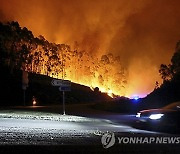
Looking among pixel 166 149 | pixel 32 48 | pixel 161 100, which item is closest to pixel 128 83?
pixel 32 48

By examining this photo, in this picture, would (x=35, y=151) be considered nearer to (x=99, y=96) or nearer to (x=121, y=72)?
(x=99, y=96)

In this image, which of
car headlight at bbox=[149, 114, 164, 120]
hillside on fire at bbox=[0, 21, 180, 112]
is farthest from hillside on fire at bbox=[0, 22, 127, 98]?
car headlight at bbox=[149, 114, 164, 120]

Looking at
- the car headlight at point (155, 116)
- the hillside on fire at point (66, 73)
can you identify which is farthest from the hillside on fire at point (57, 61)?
the car headlight at point (155, 116)

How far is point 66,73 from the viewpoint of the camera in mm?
120500

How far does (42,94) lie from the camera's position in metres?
72.2

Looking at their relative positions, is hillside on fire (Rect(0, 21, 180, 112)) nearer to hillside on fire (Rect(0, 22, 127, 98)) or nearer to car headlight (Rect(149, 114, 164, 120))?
hillside on fire (Rect(0, 22, 127, 98))

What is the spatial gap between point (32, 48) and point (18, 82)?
73.8ft

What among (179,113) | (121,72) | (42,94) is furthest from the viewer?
(121,72)

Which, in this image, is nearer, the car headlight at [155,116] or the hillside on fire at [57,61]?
the car headlight at [155,116]

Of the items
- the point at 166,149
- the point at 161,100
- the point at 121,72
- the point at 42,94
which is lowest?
the point at 166,149

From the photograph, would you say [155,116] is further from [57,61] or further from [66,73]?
[66,73]

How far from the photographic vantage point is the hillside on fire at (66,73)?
4165 centimetres

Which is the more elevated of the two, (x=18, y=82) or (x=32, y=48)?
(x=32, y=48)

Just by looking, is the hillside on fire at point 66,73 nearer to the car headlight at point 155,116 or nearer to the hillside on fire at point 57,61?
the hillside on fire at point 57,61
